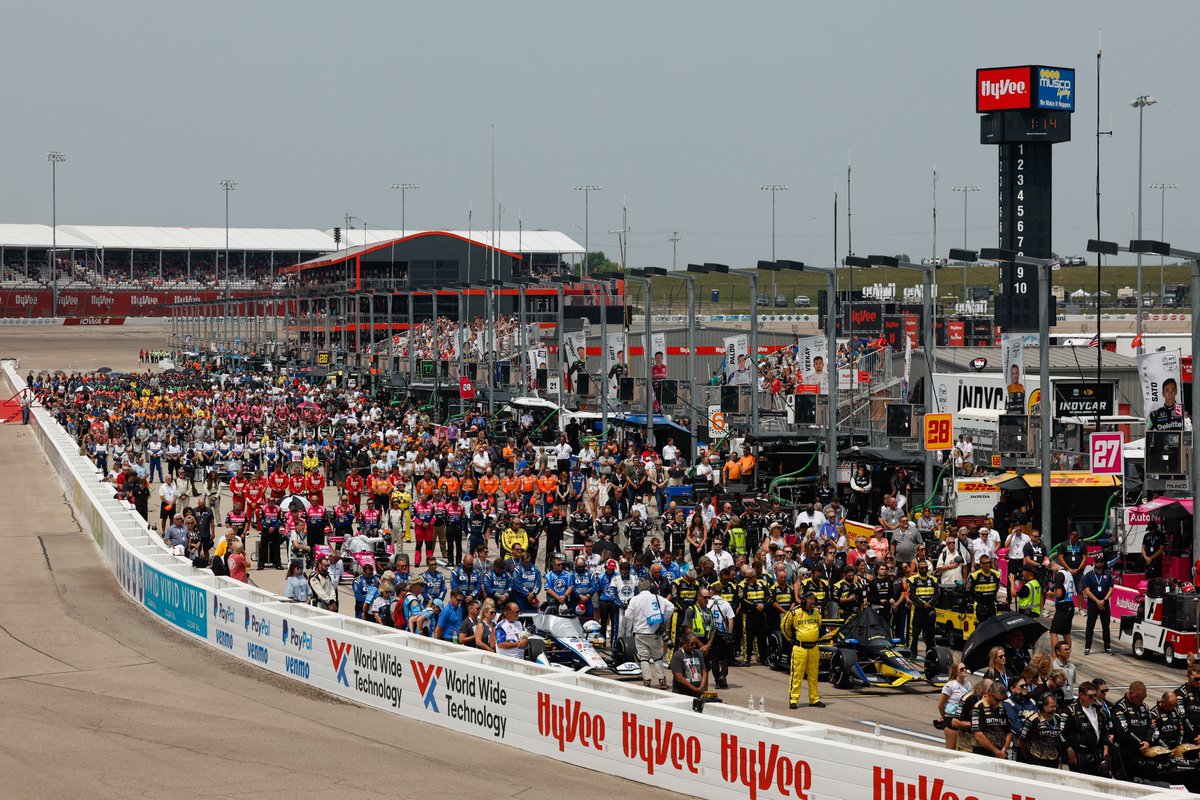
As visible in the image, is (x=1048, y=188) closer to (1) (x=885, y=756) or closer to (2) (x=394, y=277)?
(2) (x=394, y=277)

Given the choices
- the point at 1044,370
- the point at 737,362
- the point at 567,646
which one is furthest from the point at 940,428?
the point at 567,646

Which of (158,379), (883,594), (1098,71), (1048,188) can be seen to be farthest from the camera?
(1048,188)

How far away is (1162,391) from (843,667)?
8.92 metres

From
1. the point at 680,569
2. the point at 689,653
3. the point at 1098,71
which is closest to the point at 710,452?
the point at 1098,71

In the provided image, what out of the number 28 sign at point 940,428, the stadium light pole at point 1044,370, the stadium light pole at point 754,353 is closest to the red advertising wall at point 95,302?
the stadium light pole at point 754,353

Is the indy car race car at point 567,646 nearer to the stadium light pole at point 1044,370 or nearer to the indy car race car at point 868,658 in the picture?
the indy car race car at point 868,658

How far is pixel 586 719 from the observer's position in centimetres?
1415

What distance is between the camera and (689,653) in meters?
15.8

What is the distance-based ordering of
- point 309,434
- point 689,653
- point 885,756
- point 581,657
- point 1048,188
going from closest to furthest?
point 885,756 → point 689,653 → point 581,657 → point 309,434 → point 1048,188

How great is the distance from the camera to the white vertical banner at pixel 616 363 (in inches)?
1526

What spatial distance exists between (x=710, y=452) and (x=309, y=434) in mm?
16945

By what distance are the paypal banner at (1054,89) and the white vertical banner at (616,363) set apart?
46.7m

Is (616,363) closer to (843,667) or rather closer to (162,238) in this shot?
(843,667)

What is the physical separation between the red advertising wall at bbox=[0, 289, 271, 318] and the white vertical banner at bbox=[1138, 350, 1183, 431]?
131 metres
